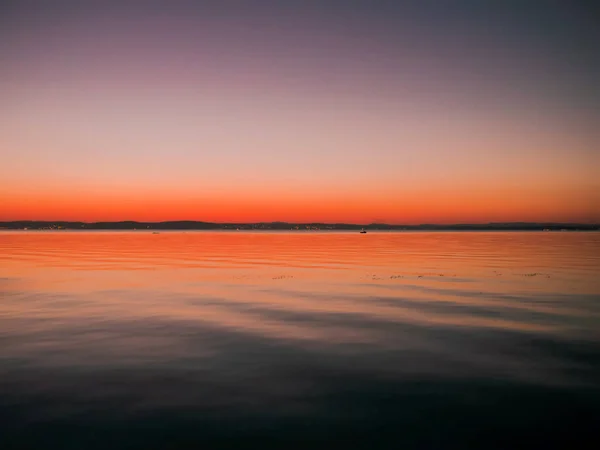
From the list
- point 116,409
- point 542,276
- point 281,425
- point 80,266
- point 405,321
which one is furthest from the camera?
point 80,266

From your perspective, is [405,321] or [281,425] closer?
[281,425]

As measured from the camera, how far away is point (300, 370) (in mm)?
12625

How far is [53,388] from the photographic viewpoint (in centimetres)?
1109

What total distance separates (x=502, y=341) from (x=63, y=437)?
43.4 ft

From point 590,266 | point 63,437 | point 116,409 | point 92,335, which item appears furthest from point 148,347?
point 590,266

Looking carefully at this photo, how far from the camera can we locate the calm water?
884 centimetres

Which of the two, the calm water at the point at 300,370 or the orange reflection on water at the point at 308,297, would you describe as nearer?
the calm water at the point at 300,370

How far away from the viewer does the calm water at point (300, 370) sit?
884 cm

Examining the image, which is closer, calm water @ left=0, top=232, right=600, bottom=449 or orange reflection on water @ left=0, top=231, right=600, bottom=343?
calm water @ left=0, top=232, right=600, bottom=449

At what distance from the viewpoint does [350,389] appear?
11.1 m

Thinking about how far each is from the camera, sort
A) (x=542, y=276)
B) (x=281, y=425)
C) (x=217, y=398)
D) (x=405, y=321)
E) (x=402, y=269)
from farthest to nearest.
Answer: (x=402, y=269) → (x=542, y=276) → (x=405, y=321) → (x=217, y=398) → (x=281, y=425)

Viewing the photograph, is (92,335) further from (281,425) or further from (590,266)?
(590,266)

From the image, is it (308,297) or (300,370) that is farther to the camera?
(308,297)

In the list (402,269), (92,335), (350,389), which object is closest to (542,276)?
(402,269)
